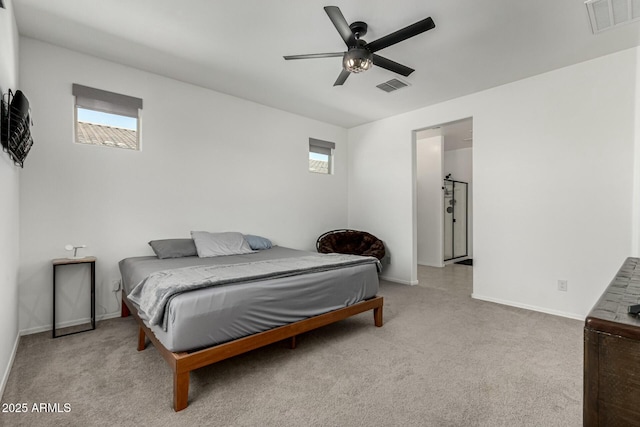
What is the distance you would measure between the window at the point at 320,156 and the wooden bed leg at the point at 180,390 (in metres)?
3.83

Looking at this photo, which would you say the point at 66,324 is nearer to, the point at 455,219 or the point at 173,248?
the point at 173,248

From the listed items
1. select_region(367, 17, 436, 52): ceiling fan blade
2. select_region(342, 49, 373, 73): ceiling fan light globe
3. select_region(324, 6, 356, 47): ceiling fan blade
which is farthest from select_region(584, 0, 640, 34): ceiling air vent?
select_region(324, 6, 356, 47): ceiling fan blade

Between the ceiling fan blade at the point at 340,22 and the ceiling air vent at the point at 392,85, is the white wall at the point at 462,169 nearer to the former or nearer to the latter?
the ceiling air vent at the point at 392,85

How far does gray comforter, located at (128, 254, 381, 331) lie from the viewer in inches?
72.2

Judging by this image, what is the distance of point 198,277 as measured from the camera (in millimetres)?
2070

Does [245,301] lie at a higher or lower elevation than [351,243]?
lower

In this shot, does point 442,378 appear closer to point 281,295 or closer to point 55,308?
point 281,295

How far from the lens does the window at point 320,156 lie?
5.18m

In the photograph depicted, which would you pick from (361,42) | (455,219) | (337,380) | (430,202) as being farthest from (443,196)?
(337,380)

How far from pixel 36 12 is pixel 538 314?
18.0ft

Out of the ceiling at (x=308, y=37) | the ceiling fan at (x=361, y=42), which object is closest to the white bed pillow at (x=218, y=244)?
the ceiling at (x=308, y=37)

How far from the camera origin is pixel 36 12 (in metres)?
2.42

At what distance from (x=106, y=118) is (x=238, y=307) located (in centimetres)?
271

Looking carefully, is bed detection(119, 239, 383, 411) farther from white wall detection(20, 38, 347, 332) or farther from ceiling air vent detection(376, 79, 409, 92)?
ceiling air vent detection(376, 79, 409, 92)
